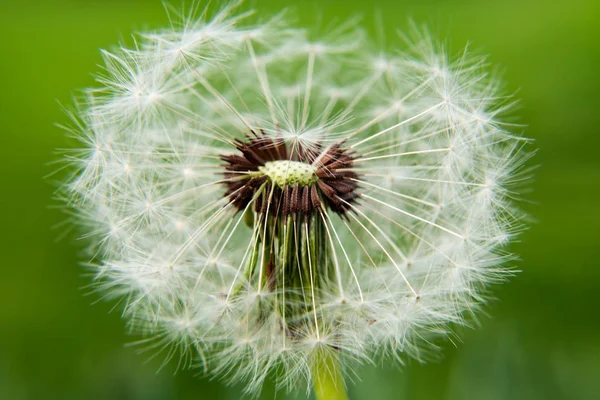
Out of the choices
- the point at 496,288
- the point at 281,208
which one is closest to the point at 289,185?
the point at 281,208

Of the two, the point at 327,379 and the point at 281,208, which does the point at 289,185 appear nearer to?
the point at 281,208

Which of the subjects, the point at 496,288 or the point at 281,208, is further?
the point at 496,288

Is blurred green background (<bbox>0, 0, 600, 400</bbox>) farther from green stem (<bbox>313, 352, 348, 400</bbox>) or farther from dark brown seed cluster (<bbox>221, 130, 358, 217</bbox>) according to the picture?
dark brown seed cluster (<bbox>221, 130, 358, 217</bbox>)

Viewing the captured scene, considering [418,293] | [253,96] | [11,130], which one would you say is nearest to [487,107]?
[418,293]

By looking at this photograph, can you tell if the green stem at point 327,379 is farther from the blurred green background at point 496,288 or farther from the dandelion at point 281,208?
the blurred green background at point 496,288

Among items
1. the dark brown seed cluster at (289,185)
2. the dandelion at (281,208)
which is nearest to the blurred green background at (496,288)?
the dandelion at (281,208)

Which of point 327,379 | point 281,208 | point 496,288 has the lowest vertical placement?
point 327,379

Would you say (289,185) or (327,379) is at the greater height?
(289,185)

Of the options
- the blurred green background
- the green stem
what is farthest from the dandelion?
the blurred green background

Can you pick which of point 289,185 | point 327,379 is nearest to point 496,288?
point 327,379
